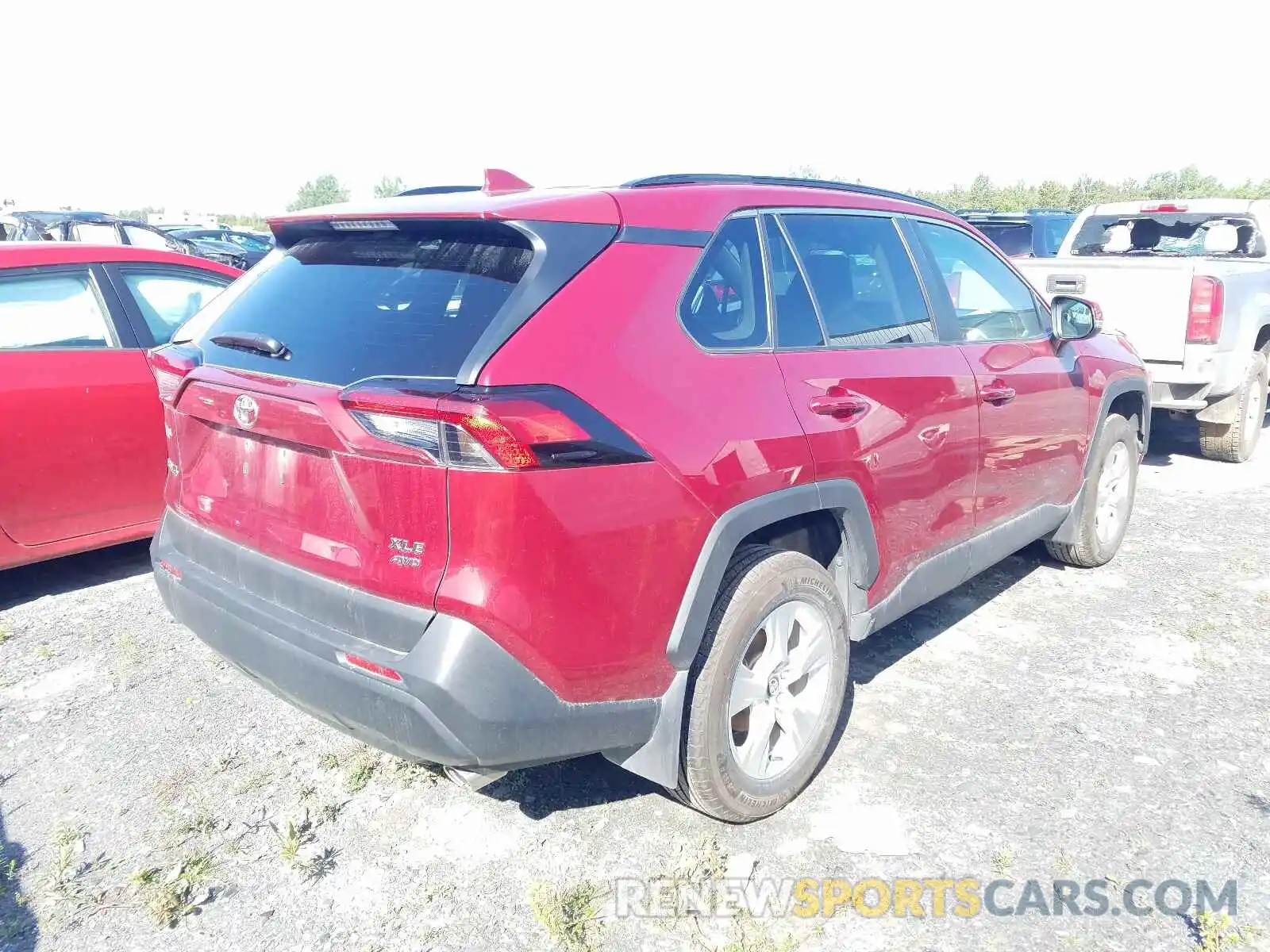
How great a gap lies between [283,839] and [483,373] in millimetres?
1593

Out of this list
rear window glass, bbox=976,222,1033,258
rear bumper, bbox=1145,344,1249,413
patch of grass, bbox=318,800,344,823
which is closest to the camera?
patch of grass, bbox=318,800,344,823

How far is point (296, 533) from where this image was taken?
2330 millimetres

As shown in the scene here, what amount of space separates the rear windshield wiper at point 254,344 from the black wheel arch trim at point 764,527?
1215 mm

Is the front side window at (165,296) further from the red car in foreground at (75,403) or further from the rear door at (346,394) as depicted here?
the rear door at (346,394)

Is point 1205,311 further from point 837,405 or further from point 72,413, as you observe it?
point 72,413

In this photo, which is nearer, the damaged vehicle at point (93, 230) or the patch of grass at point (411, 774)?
the patch of grass at point (411, 774)

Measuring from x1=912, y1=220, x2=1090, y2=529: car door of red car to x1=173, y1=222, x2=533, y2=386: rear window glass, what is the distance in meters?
1.88

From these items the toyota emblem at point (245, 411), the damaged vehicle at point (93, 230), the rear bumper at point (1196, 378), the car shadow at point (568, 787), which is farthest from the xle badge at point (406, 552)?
the damaged vehicle at point (93, 230)

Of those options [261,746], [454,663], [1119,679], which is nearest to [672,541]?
[454,663]

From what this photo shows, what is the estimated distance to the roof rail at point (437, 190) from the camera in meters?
2.80

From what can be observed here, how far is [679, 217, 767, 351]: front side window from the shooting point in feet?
8.08

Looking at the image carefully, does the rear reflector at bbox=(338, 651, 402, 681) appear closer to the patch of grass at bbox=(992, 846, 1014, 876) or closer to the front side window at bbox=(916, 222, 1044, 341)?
the patch of grass at bbox=(992, 846, 1014, 876)

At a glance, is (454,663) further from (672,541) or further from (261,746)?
(261,746)

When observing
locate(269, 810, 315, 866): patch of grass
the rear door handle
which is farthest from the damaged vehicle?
the rear door handle
